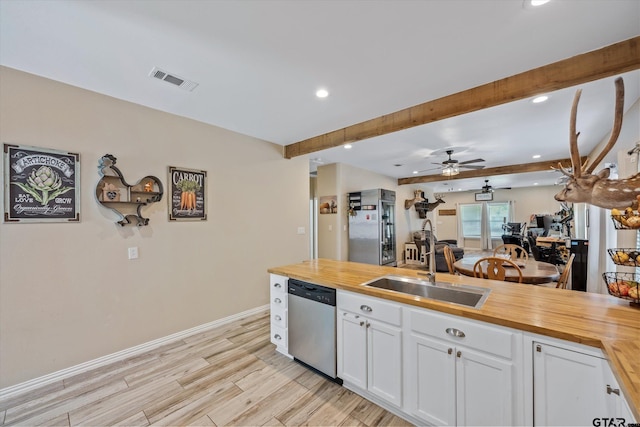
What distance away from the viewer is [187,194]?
3.12m

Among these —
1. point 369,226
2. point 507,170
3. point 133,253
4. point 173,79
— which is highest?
point 173,79

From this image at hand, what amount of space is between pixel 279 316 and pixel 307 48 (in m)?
2.46

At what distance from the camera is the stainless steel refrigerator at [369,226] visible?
5.71 m

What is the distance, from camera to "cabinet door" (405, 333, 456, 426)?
1525mm

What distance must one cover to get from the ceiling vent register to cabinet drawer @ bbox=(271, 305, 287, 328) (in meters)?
2.36

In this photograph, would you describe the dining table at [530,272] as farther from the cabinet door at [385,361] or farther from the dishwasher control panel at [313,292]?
the dishwasher control panel at [313,292]

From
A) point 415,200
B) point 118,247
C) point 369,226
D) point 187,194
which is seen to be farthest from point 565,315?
point 415,200

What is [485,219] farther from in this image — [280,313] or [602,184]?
[280,313]

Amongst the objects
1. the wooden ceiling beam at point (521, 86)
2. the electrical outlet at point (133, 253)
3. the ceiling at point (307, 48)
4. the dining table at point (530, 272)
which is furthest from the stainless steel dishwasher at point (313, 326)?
the wooden ceiling beam at point (521, 86)

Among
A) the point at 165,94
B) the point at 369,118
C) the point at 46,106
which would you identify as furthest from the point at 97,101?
the point at 369,118

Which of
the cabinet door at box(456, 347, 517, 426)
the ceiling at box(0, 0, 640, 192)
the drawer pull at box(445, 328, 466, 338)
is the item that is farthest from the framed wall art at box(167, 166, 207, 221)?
the cabinet door at box(456, 347, 517, 426)

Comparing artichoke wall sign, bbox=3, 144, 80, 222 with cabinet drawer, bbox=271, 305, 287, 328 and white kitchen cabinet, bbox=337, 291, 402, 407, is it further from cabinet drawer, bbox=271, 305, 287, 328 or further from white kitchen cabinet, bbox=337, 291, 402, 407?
white kitchen cabinet, bbox=337, 291, 402, 407

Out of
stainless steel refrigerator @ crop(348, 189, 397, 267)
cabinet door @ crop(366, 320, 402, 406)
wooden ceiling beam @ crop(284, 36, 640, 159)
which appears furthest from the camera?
stainless steel refrigerator @ crop(348, 189, 397, 267)

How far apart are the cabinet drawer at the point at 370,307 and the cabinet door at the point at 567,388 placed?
0.74 meters
